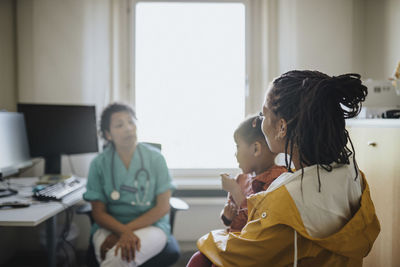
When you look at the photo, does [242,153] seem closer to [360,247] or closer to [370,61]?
[360,247]

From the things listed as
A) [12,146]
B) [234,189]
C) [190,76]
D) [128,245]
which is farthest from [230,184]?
[190,76]

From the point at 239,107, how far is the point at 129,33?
1.19 m

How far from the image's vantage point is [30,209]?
5.30 ft

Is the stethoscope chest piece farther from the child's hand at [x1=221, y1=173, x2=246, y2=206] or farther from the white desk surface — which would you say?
the child's hand at [x1=221, y1=173, x2=246, y2=206]

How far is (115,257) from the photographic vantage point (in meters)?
1.57

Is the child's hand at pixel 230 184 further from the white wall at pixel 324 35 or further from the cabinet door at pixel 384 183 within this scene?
the white wall at pixel 324 35

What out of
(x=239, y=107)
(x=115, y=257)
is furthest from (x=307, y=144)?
(x=239, y=107)

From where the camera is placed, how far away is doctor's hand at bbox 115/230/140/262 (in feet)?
5.16

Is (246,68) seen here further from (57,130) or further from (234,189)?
(234,189)

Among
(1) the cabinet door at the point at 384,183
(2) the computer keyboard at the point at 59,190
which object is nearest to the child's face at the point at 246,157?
(1) the cabinet door at the point at 384,183

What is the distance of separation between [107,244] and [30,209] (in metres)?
0.43

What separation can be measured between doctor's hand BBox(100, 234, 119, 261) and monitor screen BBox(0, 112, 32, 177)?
0.82 m

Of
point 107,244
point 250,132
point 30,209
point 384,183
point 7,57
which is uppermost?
point 7,57

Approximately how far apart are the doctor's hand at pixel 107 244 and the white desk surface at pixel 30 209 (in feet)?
0.95
